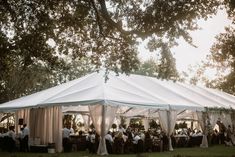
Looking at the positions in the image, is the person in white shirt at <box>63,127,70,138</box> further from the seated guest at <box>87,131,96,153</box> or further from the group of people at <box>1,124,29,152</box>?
the group of people at <box>1,124,29,152</box>

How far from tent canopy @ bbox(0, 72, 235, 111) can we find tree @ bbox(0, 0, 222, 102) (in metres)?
2.48

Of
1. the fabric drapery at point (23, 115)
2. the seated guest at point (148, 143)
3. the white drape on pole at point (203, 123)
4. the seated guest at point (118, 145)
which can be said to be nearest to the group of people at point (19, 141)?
the fabric drapery at point (23, 115)

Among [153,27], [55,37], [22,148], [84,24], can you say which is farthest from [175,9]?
[22,148]

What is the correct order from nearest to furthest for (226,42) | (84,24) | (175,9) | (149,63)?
(175,9) < (84,24) < (226,42) < (149,63)

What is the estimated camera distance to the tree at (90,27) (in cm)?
1045

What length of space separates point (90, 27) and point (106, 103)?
3151 millimetres

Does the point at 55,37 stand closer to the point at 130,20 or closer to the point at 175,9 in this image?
the point at 130,20

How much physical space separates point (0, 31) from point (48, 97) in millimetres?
4902

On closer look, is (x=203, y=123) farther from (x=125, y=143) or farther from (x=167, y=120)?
(x=125, y=143)

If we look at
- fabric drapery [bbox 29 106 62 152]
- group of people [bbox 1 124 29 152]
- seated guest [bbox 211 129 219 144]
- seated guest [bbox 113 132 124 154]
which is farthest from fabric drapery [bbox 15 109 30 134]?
seated guest [bbox 211 129 219 144]

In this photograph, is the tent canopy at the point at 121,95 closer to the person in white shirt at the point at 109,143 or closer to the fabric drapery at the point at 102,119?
the fabric drapery at the point at 102,119

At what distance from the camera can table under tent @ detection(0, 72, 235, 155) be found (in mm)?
15273

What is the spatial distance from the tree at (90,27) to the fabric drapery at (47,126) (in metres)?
4.60

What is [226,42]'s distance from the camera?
1983cm
